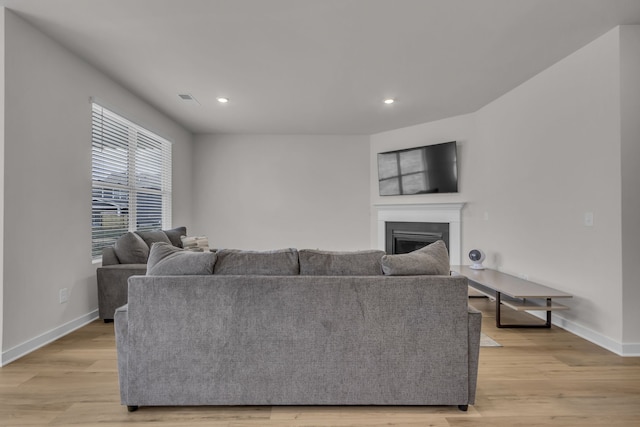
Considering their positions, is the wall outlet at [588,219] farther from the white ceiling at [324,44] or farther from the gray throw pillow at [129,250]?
the gray throw pillow at [129,250]

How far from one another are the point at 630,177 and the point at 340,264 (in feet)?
8.50

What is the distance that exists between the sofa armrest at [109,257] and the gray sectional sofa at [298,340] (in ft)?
6.72

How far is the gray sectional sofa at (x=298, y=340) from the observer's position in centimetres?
187

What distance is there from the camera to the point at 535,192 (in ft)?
12.2

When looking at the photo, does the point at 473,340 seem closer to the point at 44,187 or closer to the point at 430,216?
the point at 44,187

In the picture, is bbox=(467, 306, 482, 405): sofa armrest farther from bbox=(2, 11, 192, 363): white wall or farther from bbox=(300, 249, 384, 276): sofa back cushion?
bbox=(2, 11, 192, 363): white wall

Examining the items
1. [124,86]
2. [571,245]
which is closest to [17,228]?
[124,86]

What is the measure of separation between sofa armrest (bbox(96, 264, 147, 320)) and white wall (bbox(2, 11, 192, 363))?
16cm

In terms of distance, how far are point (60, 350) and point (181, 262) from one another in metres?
1.75

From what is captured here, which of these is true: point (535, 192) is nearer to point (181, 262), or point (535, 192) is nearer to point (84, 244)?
point (181, 262)

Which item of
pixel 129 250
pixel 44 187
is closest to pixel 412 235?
pixel 129 250

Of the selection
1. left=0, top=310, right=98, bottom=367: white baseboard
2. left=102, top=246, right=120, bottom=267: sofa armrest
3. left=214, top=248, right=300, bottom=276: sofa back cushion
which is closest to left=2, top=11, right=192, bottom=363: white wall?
left=0, top=310, right=98, bottom=367: white baseboard

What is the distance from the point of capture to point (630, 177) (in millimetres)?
2760

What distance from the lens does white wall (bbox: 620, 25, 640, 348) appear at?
2740 millimetres
